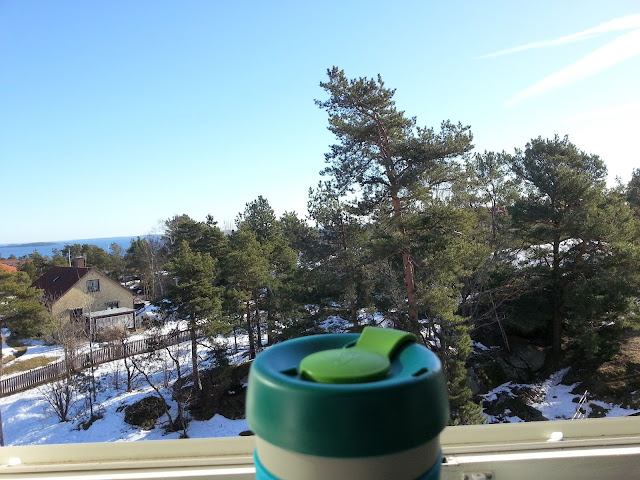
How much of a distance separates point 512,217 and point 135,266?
1166 centimetres

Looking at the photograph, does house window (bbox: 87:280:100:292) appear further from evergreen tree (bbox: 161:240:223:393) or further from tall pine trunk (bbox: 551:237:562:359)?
tall pine trunk (bbox: 551:237:562:359)

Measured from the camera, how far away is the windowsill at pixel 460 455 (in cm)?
61

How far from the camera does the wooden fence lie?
4836mm

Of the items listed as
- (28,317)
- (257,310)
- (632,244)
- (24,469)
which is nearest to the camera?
(24,469)

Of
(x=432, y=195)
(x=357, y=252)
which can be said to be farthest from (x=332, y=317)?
(x=432, y=195)

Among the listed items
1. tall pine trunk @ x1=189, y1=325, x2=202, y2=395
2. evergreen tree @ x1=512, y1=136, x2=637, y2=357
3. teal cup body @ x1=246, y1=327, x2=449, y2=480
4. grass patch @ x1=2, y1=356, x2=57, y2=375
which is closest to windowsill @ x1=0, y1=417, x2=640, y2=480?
teal cup body @ x1=246, y1=327, x2=449, y2=480

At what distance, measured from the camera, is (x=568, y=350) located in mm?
6461

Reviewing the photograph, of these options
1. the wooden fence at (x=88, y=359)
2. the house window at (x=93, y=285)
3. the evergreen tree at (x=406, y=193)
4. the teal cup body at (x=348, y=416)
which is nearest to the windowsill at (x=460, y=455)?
the teal cup body at (x=348, y=416)

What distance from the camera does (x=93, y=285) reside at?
388 inches

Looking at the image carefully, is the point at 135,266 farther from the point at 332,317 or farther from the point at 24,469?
the point at 24,469

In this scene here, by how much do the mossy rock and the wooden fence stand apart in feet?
2.84

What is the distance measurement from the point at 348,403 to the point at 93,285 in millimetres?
11319

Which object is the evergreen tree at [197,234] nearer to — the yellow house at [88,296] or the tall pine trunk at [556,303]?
the yellow house at [88,296]

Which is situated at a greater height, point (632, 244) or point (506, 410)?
point (632, 244)
